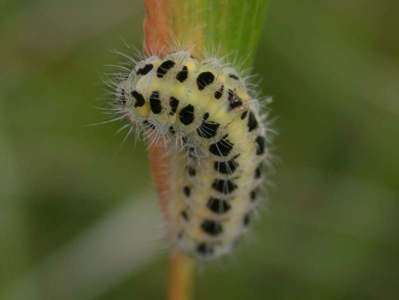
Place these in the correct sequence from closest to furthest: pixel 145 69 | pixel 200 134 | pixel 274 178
A: pixel 145 69
pixel 200 134
pixel 274 178

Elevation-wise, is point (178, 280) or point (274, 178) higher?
point (274, 178)

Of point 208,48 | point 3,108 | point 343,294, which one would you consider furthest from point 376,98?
point 208,48

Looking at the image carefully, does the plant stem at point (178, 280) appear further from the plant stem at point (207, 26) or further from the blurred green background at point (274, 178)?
the blurred green background at point (274, 178)

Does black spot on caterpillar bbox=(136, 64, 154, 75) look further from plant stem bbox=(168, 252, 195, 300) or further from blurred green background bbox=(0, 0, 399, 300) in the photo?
blurred green background bbox=(0, 0, 399, 300)

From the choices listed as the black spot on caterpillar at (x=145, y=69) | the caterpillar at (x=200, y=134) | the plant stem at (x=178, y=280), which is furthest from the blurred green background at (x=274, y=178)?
the black spot on caterpillar at (x=145, y=69)

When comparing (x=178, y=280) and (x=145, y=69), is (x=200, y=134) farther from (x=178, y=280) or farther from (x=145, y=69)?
(x=178, y=280)

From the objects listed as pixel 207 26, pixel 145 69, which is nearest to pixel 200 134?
pixel 145 69
